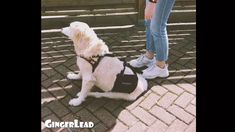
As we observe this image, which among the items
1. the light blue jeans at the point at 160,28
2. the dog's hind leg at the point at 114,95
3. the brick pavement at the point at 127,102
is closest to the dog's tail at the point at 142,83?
the brick pavement at the point at 127,102

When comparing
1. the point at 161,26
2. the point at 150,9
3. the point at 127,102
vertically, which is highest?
the point at 150,9

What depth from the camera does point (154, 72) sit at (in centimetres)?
390

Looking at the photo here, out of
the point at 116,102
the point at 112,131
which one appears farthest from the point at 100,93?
the point at 112,131

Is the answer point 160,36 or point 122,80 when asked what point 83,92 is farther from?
point 160,36

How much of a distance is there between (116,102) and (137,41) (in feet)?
5.26

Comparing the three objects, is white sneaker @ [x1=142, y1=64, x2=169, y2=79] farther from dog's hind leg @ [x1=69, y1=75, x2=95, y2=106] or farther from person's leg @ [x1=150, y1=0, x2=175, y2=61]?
dog's hind leg @ [x1=69, y1=75, x2=95, y2=106]

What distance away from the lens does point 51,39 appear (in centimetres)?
486

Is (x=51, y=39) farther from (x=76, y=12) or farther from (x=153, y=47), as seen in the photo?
(x=153, y=47)

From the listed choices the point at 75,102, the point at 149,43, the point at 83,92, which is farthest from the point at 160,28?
the point at 75,102

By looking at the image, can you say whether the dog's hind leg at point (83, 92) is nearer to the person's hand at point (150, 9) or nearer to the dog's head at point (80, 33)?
the dog's head at point (80, 33)

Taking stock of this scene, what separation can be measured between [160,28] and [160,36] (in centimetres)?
10

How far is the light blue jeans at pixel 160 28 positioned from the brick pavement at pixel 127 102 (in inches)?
14.9

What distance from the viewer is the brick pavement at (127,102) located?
126 inches

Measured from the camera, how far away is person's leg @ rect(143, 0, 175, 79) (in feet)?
11.4
